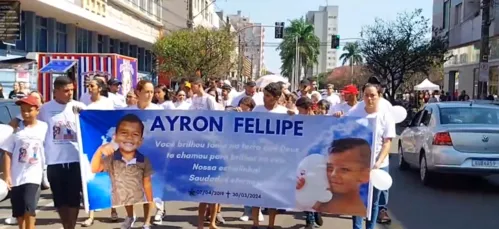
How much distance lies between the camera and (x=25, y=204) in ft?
20.3

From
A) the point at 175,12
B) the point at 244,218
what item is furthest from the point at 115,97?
the point at 175,12

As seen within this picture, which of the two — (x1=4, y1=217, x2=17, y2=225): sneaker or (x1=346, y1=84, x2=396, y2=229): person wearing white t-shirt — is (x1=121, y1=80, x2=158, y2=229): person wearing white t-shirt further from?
(x1=346, y1=84, x2=396, y2=229): person wearing white t-shirt

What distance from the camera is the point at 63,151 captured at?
20.9ft

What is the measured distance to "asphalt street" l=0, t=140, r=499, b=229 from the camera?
8219mm

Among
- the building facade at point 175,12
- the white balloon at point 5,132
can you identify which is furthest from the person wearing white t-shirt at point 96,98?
the building facade at point 175,12

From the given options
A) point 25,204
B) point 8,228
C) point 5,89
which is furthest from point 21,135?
point 5,89

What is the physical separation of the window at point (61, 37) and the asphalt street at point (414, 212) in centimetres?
2012

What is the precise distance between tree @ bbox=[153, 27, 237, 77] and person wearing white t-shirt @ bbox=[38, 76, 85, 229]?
96.1ft

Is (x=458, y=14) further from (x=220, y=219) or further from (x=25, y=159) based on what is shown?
(x=25, y=159)

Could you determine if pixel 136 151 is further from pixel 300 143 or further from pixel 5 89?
pixel 5 89

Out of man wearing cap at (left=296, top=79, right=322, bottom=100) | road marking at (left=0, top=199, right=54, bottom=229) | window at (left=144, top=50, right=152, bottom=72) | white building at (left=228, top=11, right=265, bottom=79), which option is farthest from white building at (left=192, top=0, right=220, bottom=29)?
road marking at (left=0, top=199, right=54, bottom=229)

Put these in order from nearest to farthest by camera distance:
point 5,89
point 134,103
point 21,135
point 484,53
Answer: point 21,135
point 134,103
point 5,89
point 484,53

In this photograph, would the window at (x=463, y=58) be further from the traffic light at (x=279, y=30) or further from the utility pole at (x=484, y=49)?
the utility pole at (x=484, y=49)

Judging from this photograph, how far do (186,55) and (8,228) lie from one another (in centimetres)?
2856
